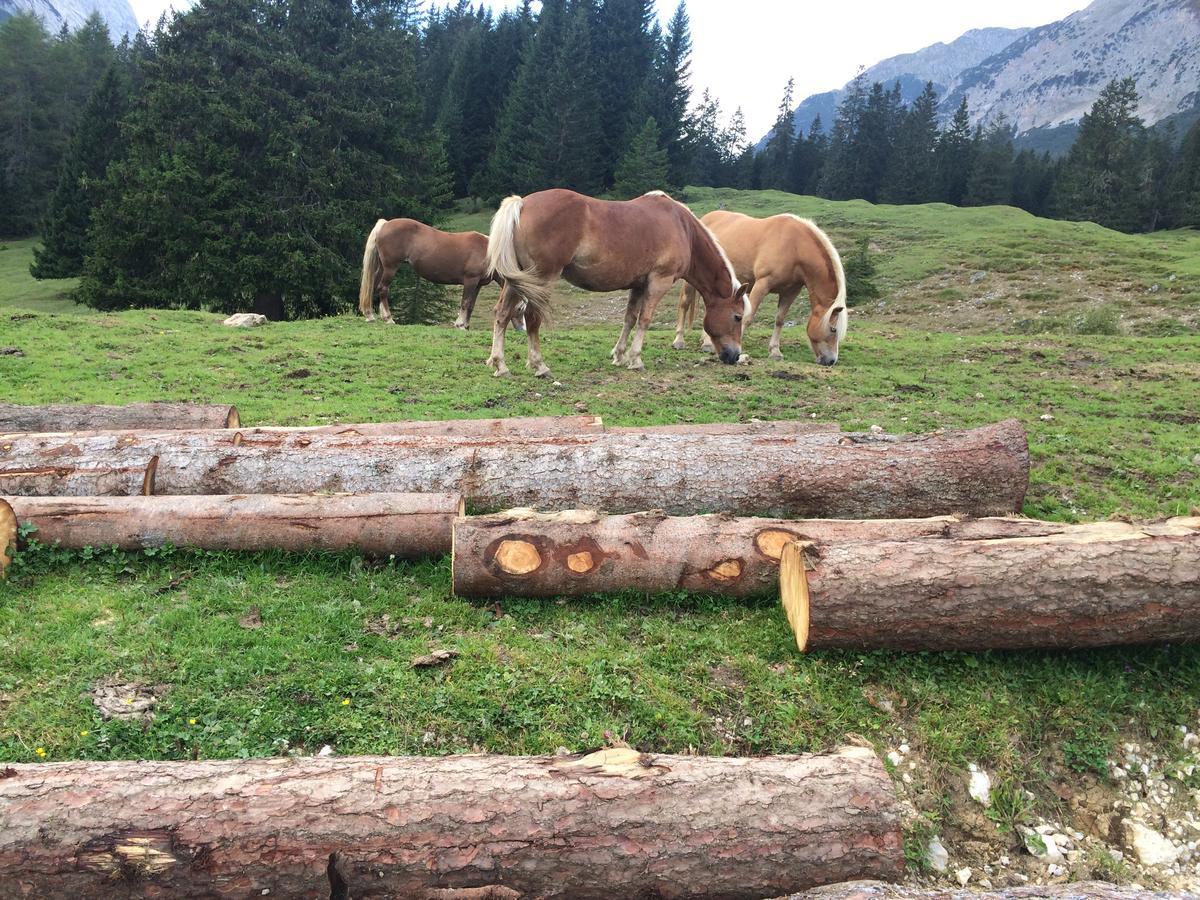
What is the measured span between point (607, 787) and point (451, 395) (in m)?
8.04

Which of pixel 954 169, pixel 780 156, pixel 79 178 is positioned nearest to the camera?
pixel 79 178

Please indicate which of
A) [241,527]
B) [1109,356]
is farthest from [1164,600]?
[1109,356]

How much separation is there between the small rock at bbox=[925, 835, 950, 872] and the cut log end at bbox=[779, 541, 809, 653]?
1.13 m

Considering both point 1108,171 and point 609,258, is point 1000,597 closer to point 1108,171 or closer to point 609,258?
point 609,258

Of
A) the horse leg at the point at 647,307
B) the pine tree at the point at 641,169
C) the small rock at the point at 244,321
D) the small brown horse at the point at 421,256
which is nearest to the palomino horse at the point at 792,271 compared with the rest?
the horse leg at the point at 647,307

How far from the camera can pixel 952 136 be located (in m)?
65.9

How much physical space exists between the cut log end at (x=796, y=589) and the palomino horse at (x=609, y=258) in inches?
265

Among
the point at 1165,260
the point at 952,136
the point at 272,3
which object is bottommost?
the point at 1165,260

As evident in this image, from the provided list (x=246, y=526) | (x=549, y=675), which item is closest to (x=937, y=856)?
(x=549, y=675)

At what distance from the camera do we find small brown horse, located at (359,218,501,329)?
18.2m

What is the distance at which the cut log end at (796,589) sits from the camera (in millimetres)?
4199

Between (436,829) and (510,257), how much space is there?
848 centimetres

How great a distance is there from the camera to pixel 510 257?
1016 centimetres

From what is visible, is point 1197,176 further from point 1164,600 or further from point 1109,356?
point 1164,600
